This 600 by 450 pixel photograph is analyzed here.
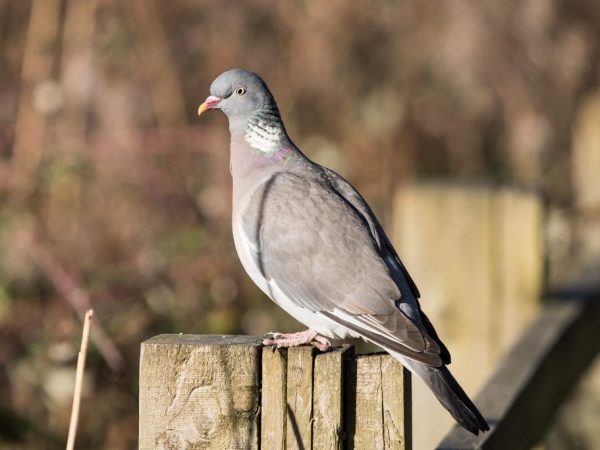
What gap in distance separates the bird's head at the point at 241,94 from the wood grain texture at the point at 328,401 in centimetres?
161

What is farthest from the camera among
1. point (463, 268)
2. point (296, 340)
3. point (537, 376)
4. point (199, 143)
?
point (199, 143)

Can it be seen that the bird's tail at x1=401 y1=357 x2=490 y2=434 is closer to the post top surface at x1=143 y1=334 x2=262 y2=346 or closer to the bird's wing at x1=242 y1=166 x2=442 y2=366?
the bird's wing at x1=242 y1=166 x2=442 y2=366

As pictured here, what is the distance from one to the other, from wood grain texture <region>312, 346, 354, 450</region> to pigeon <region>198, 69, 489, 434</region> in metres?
0.54

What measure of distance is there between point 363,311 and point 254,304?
2775mm

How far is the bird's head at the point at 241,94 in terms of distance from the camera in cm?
324

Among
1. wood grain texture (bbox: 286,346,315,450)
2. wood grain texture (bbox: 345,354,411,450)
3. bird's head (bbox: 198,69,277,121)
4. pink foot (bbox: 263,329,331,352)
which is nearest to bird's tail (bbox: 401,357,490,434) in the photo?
pink foot (bbox: 263,329,331,352)

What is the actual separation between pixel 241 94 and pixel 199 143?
2.33 meters

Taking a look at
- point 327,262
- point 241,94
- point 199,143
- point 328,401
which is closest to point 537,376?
point 327,262

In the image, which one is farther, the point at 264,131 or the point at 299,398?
the point at 264,131

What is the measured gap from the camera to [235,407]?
69.2 inches

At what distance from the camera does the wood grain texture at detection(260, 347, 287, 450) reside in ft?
5.76

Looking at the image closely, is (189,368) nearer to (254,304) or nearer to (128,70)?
(254,304)

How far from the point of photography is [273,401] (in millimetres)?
1760

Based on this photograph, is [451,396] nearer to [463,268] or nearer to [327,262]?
[327,262]
